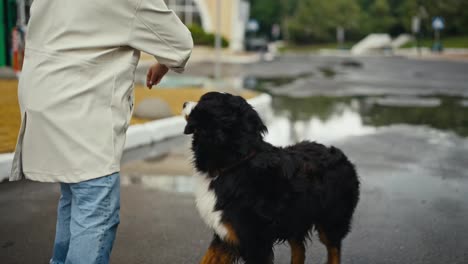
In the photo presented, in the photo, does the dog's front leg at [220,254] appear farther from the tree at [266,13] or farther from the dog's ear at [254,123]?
the tree at [266,13]

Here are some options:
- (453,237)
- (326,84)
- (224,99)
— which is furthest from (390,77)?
(224,99)

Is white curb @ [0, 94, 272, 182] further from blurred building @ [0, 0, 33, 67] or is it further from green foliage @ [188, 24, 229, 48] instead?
green foliage @ [188, 24, 229, 48]

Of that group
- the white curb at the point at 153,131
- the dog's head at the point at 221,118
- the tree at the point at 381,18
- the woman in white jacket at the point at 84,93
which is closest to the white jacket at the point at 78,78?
the woman in white jacket at the point at 84,93

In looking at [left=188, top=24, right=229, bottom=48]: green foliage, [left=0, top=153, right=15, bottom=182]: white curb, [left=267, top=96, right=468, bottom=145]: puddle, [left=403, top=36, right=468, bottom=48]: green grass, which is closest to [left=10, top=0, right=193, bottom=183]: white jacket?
[left=0, top=153, right=15, bottom=182]: white curb

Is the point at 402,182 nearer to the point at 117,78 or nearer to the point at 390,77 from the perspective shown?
the point at 117,78

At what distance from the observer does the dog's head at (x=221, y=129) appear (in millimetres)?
3158

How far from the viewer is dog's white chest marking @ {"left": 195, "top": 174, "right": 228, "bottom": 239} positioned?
127 inches

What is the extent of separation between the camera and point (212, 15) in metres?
51.8

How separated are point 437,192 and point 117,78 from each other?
4453 mm

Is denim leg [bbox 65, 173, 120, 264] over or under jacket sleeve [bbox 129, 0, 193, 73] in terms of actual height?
under

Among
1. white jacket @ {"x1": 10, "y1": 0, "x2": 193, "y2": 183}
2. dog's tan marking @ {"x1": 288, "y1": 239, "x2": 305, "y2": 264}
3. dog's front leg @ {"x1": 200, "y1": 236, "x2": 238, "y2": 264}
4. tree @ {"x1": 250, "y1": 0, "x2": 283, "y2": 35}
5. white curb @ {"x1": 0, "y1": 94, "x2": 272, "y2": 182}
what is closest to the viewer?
white jacket @ {"x1": 10, "y1": 0, "x2": 193, "y2": 183}

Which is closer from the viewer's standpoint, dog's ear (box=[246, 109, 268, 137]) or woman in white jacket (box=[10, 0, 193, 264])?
woman in white jacket (box=[10, 0, 193, 264])

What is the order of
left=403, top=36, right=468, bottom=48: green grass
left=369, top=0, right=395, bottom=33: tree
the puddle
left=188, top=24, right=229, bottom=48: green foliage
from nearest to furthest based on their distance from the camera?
the puddle
left=188, top=24, right=229, bottom=48: green foliage
left=403, top=36, right=468, bottom=48: green grass
left=369, top=0, right=395, bottom=33: tree

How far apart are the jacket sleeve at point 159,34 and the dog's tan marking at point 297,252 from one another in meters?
1.57
